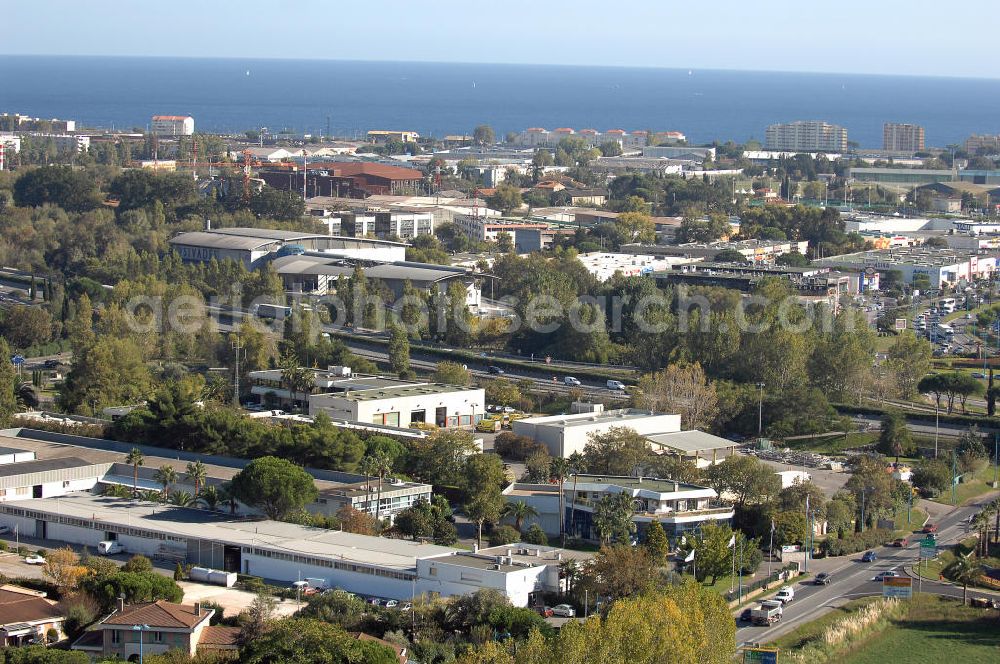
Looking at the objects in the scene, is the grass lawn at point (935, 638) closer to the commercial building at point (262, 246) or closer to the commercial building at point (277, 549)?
the commercial building at point (277, 549)

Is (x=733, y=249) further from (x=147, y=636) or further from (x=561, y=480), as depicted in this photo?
(x=147, y=636)

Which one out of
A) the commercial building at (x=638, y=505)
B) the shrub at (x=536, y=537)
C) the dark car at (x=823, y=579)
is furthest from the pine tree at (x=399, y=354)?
the dark car at (x=823, y=579)

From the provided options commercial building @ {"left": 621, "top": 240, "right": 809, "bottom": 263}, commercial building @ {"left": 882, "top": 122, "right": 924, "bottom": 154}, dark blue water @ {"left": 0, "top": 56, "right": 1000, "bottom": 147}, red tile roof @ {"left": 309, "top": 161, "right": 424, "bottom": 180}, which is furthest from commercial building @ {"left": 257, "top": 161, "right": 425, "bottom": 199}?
dark blue water @ {"left": 0, "top": 56, "right": 1000, "bottom": 147}

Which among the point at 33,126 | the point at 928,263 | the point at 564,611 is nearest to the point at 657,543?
the point at 564,611

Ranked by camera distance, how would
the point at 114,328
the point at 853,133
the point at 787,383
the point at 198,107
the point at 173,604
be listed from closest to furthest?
the point at 173,604 < the point at 787,383 < the point at 114,328 < the point at 853,133 < the point at 198,107

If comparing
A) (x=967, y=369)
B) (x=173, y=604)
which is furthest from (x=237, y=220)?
(x=173, y=604)

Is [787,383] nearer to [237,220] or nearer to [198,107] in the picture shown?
[237,220]
